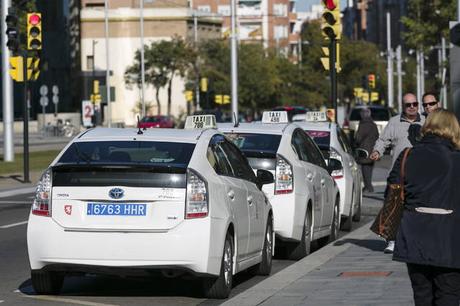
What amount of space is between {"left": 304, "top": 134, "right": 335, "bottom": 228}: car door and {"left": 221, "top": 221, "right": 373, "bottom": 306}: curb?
421mm

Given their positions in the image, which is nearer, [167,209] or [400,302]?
[400,302]

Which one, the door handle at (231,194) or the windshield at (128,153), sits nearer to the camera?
the windshield at (128,153)

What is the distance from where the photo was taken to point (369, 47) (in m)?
119

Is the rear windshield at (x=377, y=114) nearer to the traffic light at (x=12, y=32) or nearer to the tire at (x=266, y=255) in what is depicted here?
the traffic light at (x=12, y=32)

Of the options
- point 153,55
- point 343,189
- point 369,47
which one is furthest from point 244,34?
point 343,189

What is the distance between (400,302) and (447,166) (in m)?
3.07

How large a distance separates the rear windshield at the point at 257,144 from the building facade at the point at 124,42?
319 ft

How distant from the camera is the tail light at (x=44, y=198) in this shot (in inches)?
489

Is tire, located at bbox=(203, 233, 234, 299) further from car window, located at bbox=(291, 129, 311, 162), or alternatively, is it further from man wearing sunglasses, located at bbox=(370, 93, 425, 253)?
car window, located at bbox=(291, 129, 311, 162)

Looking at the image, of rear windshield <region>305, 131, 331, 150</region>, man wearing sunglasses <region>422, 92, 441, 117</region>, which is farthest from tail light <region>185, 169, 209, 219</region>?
rear windshield <region>305, 131, 331, 150</region>

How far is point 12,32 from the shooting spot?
3744cm

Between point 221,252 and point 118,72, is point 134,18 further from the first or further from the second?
point 221,252

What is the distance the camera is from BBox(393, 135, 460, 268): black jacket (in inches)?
334

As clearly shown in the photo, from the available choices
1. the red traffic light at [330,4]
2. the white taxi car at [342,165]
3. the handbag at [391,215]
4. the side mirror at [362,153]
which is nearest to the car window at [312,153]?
the side mirror at [362,153]
